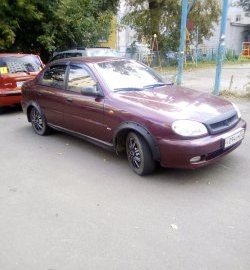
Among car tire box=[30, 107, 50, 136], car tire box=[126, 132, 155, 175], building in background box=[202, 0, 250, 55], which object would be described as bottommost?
building in background box=[202, 0, 250, 55]

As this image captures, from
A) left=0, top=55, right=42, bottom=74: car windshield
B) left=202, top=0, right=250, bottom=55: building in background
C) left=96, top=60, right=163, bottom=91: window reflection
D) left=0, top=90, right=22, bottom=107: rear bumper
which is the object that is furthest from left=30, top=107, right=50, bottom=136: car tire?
left=202, top=0, right=250, bottom=55: building in background

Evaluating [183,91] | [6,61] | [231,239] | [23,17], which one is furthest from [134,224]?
[23,17]

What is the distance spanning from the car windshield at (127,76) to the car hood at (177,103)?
20 centimetres

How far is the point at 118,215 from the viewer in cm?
411

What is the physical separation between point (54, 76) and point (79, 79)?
91 cm

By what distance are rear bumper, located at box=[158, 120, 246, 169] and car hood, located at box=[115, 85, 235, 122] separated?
0.98 ft

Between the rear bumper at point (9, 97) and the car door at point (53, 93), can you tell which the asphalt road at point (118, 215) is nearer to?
the car door at point (53, 93)

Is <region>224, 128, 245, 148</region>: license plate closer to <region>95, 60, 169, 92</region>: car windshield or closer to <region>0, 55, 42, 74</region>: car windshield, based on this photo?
<region>95, 60, 169, 92</region>: car windshield

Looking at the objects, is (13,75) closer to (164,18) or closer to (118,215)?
(118,215)

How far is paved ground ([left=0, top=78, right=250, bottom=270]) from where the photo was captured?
334 cm

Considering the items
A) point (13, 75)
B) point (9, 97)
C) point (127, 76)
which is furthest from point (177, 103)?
point (13, 75)

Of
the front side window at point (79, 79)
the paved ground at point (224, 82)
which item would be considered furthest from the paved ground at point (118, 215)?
the paved ground at point (224, 82)

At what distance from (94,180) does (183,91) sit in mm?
2012

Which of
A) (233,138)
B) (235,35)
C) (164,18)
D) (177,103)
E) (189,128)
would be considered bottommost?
(235,35)
